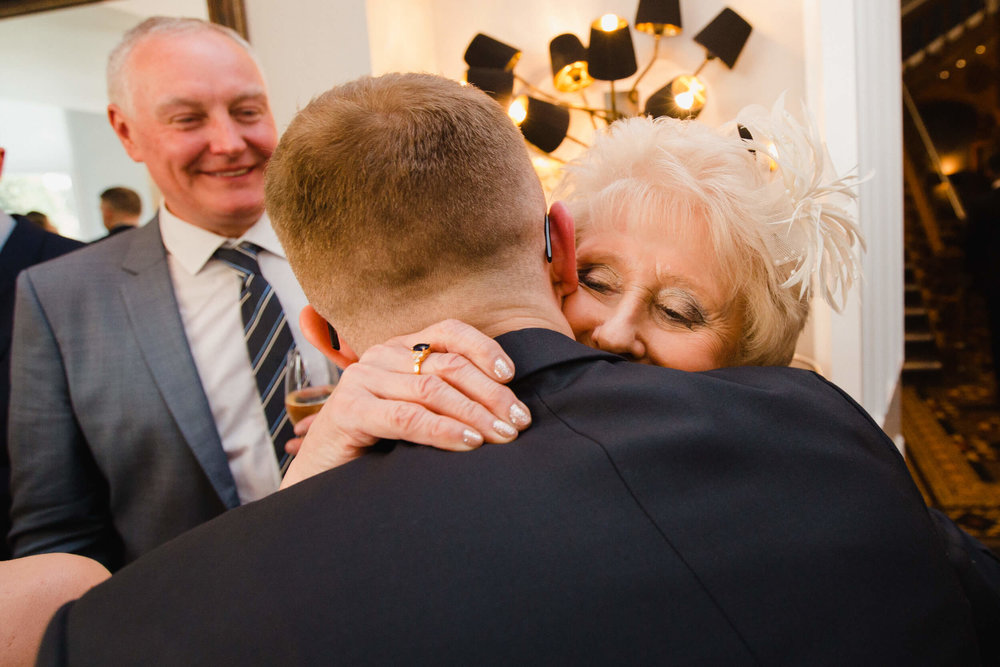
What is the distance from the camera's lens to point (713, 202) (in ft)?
3.71

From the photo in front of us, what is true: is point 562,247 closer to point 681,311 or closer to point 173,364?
point 681,311

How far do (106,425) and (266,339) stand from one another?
0.39 m

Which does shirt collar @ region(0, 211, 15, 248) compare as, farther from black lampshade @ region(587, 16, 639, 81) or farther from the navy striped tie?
black lampshade @ region(587, 16, 639, 81)

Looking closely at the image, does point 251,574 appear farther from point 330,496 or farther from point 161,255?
point 161,255

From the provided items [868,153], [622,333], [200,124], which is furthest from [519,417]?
[868,153]

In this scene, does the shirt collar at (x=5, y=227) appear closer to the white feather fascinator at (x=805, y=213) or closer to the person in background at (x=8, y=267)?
the person in background at (x=8, y=267)

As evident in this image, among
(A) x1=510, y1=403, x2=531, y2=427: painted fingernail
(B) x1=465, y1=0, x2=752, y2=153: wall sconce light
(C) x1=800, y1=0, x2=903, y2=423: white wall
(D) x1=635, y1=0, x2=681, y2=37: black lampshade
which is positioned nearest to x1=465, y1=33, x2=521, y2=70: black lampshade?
(B) x1=465, y1=0, x2=752, y2=153: wall sconce light

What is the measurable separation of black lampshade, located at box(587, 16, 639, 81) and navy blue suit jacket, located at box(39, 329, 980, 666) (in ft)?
9.69

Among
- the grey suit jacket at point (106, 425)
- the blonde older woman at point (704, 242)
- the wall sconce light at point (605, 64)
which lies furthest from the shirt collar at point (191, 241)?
the wall sconce light at point (605, 64)

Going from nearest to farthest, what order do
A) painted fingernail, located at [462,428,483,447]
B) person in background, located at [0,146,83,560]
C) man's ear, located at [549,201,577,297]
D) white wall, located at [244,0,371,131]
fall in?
painted fingernail, located at [462,428,483,447] → man's ear, located at [549,201,577,297] → person in background, located at [0,146,83,560] → white wall, located at [244,0,371,131]

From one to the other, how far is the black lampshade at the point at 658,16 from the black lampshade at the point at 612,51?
0.27 ft

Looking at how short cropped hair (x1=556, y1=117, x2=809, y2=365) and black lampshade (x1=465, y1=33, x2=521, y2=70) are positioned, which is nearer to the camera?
short cropped hair (x1=556, y1=117, x2=809, y2=365)

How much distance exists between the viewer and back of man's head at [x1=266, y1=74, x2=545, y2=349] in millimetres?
639

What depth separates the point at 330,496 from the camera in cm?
59
